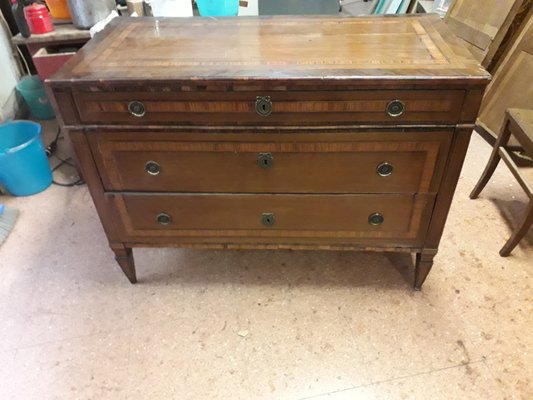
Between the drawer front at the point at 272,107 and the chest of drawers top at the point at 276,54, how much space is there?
3 centimetres

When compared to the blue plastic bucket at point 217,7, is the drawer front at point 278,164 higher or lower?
lower

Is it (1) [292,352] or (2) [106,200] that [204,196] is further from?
(1) [292,352]

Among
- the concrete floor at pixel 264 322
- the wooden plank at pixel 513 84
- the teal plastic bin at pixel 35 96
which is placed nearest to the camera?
the concrete floor at pixel 264 322

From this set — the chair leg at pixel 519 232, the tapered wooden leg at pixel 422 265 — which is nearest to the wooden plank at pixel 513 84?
the chair leg at pixel 519 232

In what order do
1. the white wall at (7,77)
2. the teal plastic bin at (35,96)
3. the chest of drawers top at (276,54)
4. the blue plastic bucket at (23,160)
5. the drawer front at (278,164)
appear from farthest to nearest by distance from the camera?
the teal plastic bin at (35,96), the white wall at (7,77), the blue plastic bucket at (23,160), the drawer front at (278,164), the chest of drawers top at (276,54)

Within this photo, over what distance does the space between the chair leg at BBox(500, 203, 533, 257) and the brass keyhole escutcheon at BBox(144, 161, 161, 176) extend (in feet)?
4.34

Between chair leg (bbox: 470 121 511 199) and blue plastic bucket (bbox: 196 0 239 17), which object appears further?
blue plastic bucket (bbox: 196 0 239 17)

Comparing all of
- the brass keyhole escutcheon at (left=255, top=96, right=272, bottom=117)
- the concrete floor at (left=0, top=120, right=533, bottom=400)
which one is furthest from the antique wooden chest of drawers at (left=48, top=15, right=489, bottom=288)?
the concrete floor at (left=0, top=120, right=533, bottom=400)

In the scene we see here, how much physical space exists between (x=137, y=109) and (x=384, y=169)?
2.35 ft

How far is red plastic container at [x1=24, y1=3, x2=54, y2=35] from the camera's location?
174 cm

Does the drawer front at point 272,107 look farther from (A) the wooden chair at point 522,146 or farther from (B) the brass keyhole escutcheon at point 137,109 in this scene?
(A) the wooden chair at point 522,146

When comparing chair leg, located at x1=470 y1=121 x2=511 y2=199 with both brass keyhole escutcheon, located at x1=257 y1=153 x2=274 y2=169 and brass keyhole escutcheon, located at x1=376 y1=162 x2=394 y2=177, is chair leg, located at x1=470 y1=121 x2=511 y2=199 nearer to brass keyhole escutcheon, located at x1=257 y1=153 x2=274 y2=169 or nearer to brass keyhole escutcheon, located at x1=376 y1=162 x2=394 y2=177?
brass keyhole escutcheon, located at x1=376 y1=162 x2=394 y2=177

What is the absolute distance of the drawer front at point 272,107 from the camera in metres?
1.01

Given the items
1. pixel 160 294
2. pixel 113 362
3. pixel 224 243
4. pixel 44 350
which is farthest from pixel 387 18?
pixel 44 350
